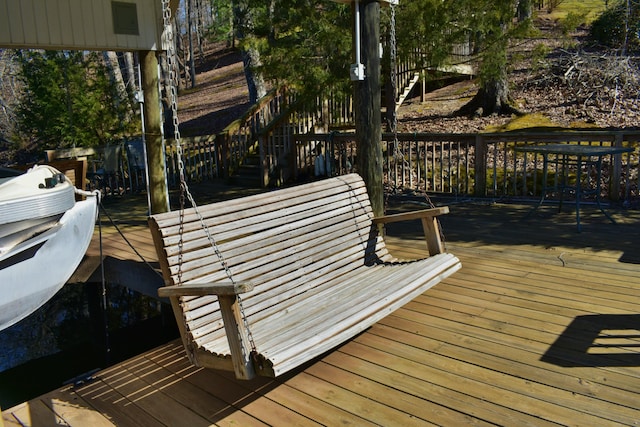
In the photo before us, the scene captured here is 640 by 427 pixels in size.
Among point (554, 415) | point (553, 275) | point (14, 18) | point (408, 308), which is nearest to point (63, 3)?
point (14, 18)

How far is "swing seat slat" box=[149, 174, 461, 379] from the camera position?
2.71m

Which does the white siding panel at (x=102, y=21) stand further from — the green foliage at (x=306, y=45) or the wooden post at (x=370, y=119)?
the wooden post at (x=370, y=119)

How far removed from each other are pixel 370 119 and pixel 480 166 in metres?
3.58

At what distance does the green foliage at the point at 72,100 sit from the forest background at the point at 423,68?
0.03m

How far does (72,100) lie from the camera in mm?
12281

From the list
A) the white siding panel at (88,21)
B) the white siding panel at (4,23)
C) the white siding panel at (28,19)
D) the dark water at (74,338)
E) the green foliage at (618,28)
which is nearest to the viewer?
the white siding panel at (4,23)

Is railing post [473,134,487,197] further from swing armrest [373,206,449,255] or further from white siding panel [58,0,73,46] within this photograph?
white siding panel [58,0,73,46]

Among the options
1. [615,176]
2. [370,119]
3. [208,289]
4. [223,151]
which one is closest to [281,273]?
[208,289]

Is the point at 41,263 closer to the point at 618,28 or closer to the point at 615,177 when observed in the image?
the point at 615,177

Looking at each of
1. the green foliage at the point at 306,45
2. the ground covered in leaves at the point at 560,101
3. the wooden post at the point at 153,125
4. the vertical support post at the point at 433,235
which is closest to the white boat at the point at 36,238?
the vertical support post at the point at 433,235

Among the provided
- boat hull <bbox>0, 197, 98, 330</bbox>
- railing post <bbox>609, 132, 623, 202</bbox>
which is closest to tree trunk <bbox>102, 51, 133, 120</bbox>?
railing post <bbox>609, 132, 623, 202</bbox>

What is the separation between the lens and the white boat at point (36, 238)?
8.35 ft

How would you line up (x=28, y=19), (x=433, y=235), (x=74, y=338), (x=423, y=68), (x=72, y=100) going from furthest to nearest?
(x=72, y=100) < (x=423, y=68) < (x=74, y=338) < (x=28, y=19) < (x=433, y=235)

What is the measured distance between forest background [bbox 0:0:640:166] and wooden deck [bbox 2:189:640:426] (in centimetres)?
223
